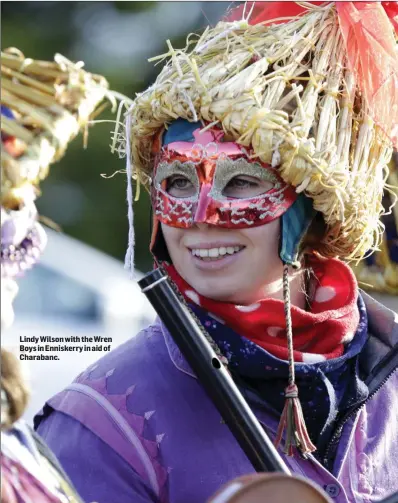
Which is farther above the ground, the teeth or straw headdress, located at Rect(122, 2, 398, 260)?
straw headdress, located at Rect(122, 2, 398, 260)

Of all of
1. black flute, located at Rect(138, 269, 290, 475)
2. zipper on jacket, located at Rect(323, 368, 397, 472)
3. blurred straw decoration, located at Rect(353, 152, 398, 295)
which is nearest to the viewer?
black flute, located at Rect(138, 269, 290, 475)

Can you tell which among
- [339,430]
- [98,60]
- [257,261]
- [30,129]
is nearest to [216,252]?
[257,261]

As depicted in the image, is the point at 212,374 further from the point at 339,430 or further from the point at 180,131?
the point at 180,131

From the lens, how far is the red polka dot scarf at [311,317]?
265cm

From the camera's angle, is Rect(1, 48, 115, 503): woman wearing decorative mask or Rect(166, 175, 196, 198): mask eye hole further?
Rect(166, 175, 196, 198): mask eye hole

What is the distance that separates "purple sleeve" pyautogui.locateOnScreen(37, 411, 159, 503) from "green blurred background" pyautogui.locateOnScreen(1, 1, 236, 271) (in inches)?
180

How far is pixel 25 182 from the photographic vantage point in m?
1.69

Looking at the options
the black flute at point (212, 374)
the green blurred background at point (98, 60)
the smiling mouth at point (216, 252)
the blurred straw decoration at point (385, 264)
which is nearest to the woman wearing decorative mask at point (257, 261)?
the smiling mouth at point (216, 252)

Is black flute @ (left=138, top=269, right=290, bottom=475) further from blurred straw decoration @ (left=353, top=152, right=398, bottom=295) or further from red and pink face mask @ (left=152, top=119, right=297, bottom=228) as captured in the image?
blurred straw decoration @ (left=353, top=152, right=398, bottom=295)

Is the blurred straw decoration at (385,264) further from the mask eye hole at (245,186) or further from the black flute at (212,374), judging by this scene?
the black flute at (212,374)

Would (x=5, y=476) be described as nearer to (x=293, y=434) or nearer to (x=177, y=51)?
(x=293, y=434)

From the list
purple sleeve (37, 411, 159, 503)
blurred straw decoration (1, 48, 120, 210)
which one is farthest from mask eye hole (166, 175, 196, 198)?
blurred straw decoration (1, 48, 120, 210)

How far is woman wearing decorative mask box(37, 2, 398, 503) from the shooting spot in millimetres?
2549

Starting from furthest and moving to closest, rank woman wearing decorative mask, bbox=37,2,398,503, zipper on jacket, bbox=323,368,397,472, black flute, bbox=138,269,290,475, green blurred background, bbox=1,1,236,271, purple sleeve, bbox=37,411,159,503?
green blurred background, bbox=1,1,236,271
zipper on jacket, bbox=323,368,397,472
woman wearing decorative mask, bbox=37,2,398,503
purple sleeve, bbox=37,411,159,503
black flute, bbox=138,269,290,475
